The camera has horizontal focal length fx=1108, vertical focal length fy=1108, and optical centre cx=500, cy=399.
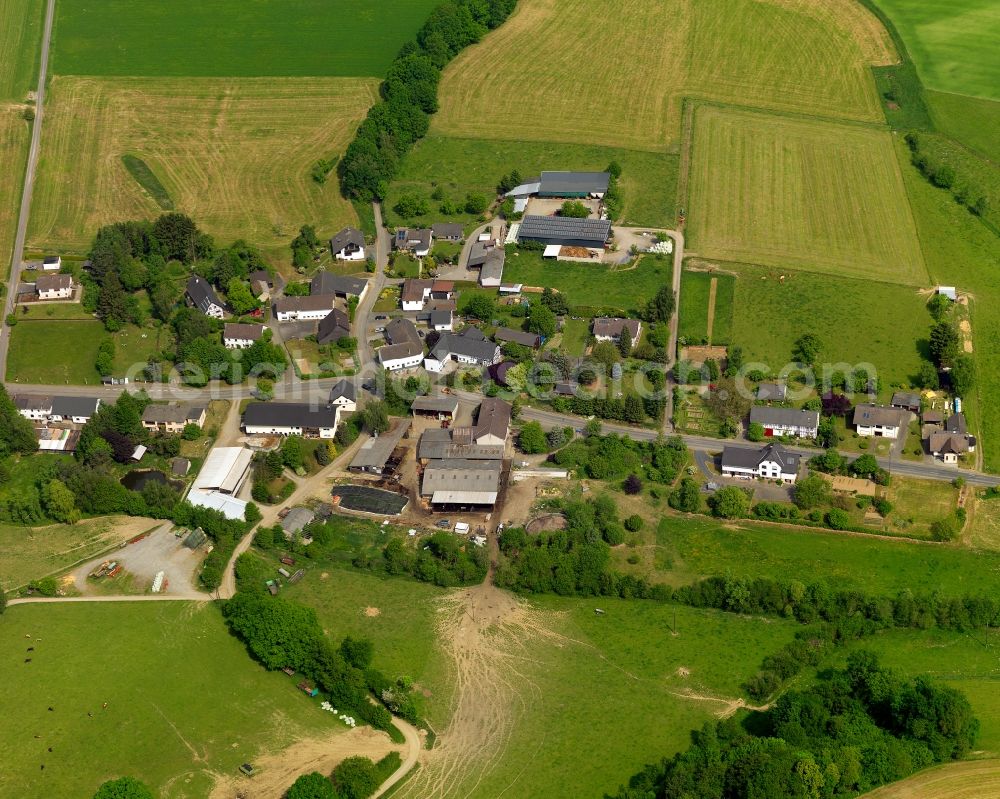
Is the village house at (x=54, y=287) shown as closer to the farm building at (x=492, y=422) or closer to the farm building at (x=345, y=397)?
the farm building at (x=345, y=397)

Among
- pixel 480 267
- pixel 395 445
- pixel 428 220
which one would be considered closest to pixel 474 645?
pixel 395 445

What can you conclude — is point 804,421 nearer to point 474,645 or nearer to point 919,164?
point 474,645

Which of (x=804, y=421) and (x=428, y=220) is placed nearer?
(x=804, y=421)

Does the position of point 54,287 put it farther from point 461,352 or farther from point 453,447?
point 453,447

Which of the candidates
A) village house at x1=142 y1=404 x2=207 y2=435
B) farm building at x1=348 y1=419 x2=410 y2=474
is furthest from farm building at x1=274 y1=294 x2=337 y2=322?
farm building at x1=348 y1=419 x2=410 y2=474

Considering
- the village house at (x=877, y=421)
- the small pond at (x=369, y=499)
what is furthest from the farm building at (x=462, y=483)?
the village house at (x=877, y=421)

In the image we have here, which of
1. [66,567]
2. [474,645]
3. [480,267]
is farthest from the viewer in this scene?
[480,267]

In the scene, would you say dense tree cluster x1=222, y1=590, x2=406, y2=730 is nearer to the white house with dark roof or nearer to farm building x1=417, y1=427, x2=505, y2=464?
farm building x1=417, y1=427, x2=505, y2=464
